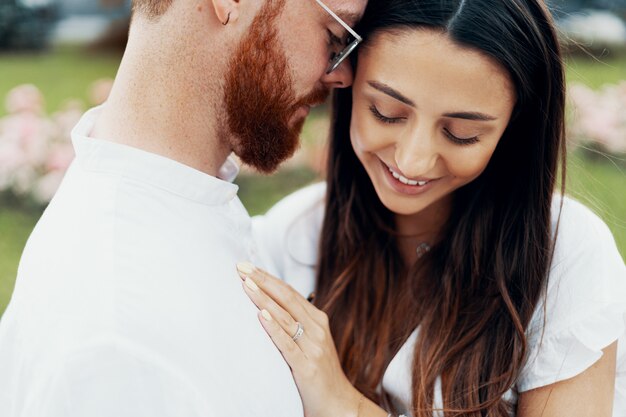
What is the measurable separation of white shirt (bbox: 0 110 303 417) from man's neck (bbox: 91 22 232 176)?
7cm

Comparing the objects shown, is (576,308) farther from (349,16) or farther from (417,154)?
(349,16)

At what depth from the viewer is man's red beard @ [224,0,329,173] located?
6.36 ft

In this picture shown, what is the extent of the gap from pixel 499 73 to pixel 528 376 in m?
0.84

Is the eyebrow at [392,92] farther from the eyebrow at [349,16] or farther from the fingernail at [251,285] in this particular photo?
the fingernail at [251,285]

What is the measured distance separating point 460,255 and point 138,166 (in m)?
1.11

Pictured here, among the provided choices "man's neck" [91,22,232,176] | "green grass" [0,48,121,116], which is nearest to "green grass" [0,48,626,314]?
"green grass" [0,48,121,116]

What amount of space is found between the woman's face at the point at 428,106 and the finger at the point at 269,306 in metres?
0.51

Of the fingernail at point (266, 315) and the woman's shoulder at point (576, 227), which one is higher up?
the woman's shoulder at point (576, 227)

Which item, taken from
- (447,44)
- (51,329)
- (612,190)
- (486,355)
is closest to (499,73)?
(447,44)

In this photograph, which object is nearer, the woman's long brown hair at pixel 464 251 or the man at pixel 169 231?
the man at pixel 169 231

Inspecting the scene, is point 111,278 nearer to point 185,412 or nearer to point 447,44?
point 185,412

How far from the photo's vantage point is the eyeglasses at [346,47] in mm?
1997

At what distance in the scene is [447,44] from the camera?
1968mm

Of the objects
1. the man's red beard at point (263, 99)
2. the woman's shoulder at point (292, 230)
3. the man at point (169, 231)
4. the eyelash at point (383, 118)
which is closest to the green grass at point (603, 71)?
the woman's shoulder at point (292, 230)
